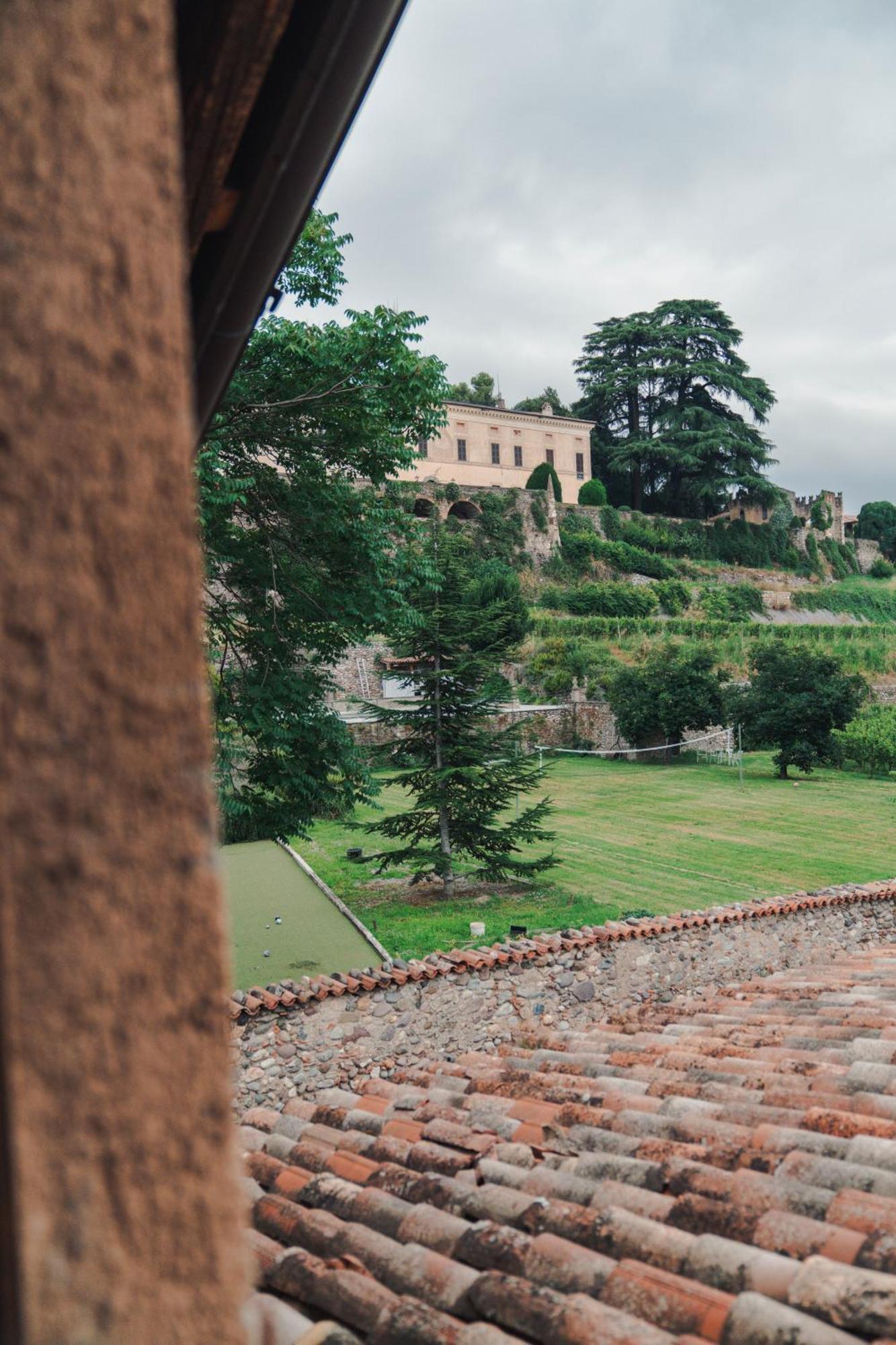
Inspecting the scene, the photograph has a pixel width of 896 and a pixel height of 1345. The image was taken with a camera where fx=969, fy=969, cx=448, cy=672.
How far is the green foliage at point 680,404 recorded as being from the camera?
158 ft

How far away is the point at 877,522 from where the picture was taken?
200 ft

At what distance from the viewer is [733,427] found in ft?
159

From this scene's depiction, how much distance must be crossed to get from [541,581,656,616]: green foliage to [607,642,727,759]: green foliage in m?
10.5

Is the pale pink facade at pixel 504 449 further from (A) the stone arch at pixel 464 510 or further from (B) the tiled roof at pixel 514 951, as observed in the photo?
(B) the tiled roof at pixel 514 951

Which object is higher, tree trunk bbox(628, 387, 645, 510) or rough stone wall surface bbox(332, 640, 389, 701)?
tree trunk bbox(628, 387, 645, 510)

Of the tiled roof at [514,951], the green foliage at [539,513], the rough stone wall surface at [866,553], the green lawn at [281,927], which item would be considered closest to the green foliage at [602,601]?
the green foliage at [539,513]

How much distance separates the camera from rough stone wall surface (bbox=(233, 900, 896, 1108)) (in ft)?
24.9

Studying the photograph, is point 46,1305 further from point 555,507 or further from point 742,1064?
point 555,507

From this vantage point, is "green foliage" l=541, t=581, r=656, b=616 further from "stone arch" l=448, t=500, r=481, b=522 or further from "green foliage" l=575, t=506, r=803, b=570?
"green foliage" l=575, t=506, r=803, b=570

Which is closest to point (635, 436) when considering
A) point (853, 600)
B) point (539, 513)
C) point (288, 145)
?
point (539, 513)

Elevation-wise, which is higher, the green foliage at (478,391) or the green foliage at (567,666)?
the green foliage at (478,391)

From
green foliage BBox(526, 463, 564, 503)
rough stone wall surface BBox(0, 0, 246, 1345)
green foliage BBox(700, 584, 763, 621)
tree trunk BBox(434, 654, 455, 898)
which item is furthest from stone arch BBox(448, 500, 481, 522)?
rough stone wall surface BBox(0, 0, 246, 1345)

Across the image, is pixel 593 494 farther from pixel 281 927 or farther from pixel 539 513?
pixel 281 927

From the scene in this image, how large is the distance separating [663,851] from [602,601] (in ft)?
76.0
